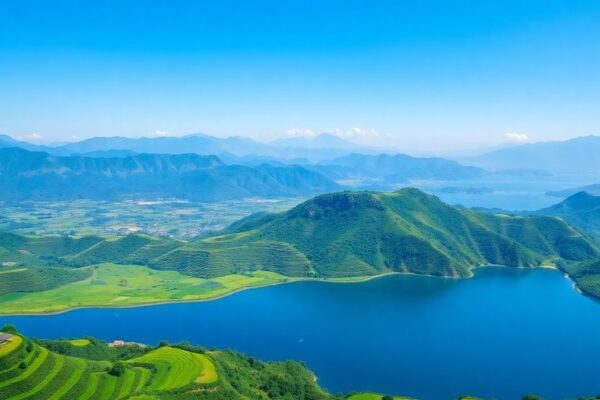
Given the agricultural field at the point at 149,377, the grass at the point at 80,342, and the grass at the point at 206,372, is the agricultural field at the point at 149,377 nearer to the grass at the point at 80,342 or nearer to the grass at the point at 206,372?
the grass at the point at 206,372

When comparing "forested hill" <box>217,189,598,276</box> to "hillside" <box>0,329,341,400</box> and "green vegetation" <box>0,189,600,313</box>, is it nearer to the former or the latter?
"green vegetation" <box>0,189,600,313</box>

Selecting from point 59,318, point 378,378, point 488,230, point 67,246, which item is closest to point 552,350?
point 378,378

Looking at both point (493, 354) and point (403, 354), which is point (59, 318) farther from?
point (493, 354)

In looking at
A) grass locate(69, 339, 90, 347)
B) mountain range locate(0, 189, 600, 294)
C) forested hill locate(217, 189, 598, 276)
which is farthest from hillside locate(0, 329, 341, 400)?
forested hill locate(217, 189, 598, 276)

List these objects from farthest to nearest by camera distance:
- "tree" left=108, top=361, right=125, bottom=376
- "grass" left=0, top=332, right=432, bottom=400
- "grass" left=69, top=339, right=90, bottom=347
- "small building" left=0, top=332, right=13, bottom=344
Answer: "grass" left=69, top=339, right=90, bottom=347
"tree" left=108, top=361, right=125, bottom=376
"small building" left=0, top=332, right=13, bottom=344
"grass" left=0, top=332, right=432, bottom=400

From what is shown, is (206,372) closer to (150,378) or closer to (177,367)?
(177,367)

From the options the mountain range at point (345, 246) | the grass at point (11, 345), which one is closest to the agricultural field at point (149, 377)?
the grass at point (11, 345)

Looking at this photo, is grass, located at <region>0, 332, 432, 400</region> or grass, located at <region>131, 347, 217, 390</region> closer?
grass, located at <region>0, 332, 432, 400</region>
